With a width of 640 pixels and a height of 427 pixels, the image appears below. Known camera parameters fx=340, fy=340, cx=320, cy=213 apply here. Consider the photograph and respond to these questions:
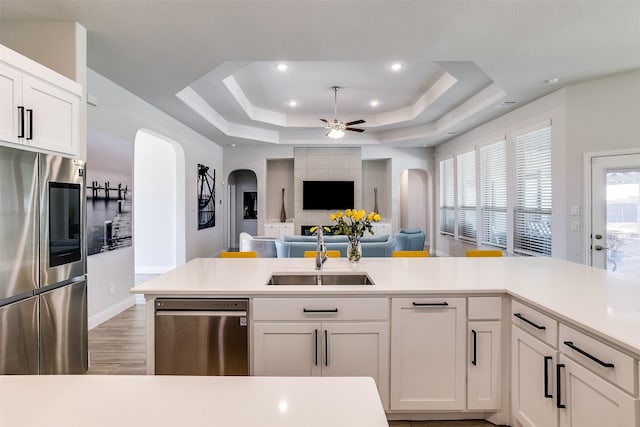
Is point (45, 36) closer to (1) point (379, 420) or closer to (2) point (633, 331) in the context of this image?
(1) point (379, 420)

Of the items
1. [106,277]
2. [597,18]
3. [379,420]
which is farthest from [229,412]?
[106,277]

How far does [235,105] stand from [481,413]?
565 cm

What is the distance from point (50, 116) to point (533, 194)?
558cm

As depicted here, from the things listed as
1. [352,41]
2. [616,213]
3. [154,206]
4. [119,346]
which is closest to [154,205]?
[154,206]

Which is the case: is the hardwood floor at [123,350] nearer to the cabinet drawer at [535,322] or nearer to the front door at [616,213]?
the cabinet drawer at [535,322]

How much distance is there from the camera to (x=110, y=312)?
401 centimetres

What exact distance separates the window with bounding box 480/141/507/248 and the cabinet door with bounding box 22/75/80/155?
5.73 meters

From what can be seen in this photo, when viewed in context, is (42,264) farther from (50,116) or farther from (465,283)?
(465,283)

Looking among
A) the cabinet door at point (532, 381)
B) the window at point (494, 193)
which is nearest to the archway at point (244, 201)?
the window at point (494, 193)

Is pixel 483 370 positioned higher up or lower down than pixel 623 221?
lower down

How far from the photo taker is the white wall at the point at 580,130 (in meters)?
3.70

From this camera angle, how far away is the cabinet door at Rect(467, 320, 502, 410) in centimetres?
197

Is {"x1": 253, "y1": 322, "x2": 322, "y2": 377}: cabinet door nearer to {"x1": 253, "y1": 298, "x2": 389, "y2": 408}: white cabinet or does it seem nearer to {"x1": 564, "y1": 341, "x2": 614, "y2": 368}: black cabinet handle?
{"x1": 253, "y1": 298, "x2": 389, "y2": 408}: white cabinet

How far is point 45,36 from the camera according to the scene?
271cm
